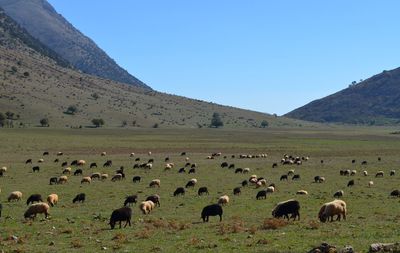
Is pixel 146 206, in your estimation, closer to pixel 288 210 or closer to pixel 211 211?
pixel 211 211

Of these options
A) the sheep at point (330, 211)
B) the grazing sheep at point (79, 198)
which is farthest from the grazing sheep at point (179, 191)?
the sheep at point (330, 211)

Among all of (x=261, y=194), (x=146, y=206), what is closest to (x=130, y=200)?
(x=146, y=206)

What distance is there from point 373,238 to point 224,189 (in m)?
20.2

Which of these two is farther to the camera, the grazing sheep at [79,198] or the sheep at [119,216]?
the grazing sheep at [79,198]

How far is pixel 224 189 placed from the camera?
3656 centimetres

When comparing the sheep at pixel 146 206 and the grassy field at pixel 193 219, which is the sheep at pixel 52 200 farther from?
the sheep at pixel 146 206

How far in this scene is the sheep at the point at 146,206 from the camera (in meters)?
26.1

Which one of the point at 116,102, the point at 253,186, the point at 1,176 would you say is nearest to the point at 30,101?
the point at 116,102

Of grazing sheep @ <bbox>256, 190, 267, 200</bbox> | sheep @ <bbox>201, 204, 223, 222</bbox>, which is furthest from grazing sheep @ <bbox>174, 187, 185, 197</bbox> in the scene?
sheep @ <bbox>201, 204, 223, 222</bbox>

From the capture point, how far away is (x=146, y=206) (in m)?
26.4

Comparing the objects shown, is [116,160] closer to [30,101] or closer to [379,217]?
[379,217]

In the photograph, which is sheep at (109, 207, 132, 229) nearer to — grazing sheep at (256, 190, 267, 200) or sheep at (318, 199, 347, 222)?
sheep at (318, 199, 347, 222)

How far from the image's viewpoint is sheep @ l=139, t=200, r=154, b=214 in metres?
26.1

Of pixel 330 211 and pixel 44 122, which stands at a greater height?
pixel 44 122
